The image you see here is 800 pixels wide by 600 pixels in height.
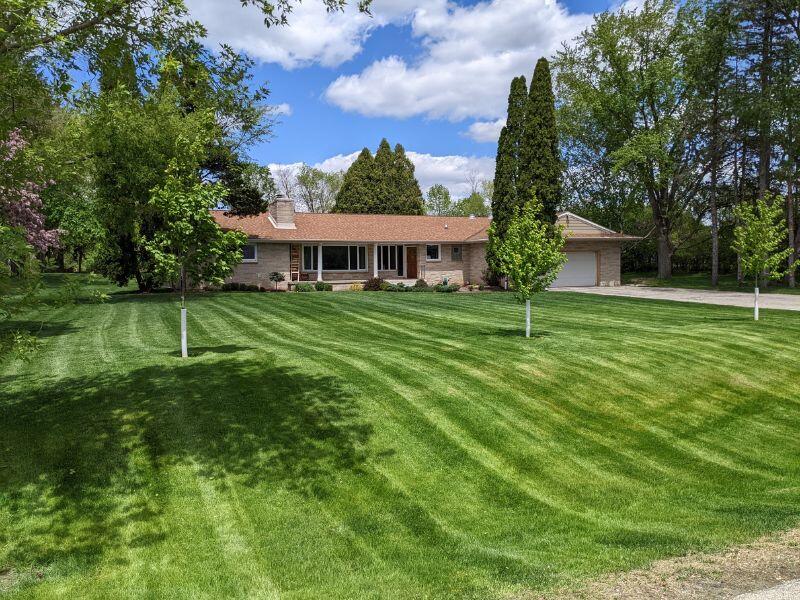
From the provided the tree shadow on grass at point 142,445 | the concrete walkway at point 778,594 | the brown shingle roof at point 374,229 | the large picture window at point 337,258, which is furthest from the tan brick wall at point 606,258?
the concrete walkway at point 778,594

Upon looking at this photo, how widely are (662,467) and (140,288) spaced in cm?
2605

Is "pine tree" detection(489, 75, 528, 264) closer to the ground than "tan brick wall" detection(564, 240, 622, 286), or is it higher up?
higher up

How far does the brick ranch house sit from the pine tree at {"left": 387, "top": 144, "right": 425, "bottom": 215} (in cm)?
1897

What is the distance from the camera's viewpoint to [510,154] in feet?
103

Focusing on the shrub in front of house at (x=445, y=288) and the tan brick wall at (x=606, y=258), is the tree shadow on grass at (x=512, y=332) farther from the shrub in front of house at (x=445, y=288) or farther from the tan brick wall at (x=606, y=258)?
the tan brick wall at (x=606, y=258)

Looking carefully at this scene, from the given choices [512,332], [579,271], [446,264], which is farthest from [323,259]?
[512,332]

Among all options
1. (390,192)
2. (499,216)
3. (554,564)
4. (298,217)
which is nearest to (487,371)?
(554,564)

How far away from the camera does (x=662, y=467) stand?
24.2 ft

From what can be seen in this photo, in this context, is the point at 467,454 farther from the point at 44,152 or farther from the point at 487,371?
the point at 44,152

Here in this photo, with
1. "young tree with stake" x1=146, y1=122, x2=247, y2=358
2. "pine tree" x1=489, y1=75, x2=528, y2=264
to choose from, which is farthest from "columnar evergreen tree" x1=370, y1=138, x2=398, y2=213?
"young tree with stake" x1=146, y1=122, x2=247, y2=358

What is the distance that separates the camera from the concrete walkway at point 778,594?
3.74 metres

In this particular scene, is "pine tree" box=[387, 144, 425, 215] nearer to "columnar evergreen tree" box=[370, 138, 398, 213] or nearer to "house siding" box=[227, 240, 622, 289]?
"columnar evergreen tree" box=[370, 138, 398, 213]

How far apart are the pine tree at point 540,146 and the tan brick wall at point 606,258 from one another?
4634 millimetres

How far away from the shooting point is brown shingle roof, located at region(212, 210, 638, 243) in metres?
31.0
